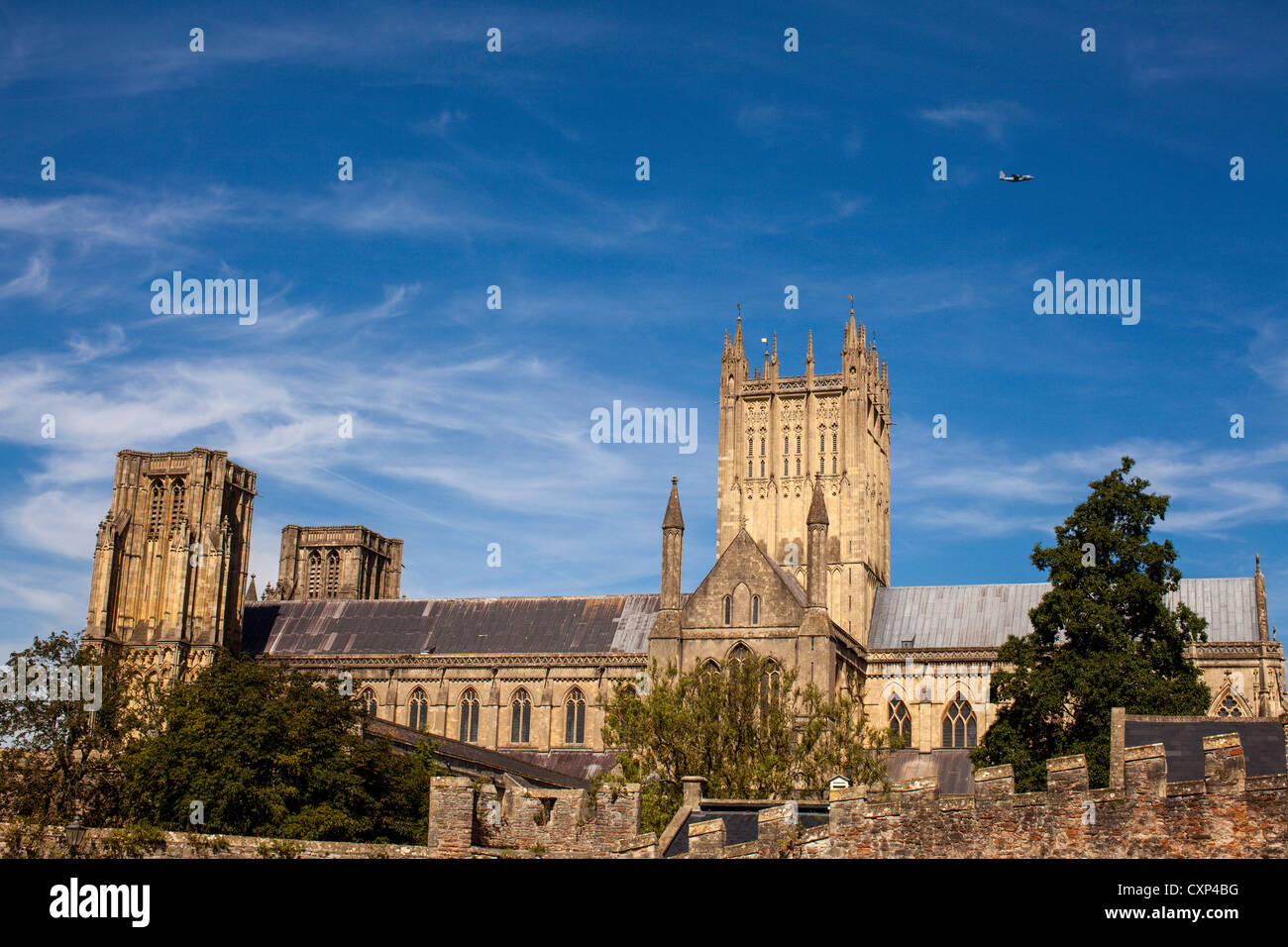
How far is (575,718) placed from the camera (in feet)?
257

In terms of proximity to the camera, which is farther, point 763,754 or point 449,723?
point 449,723

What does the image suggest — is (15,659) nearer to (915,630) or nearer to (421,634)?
(421,634)

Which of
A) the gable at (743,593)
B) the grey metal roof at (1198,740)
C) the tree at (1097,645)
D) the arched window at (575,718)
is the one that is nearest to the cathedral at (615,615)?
the arched window at (575,718)

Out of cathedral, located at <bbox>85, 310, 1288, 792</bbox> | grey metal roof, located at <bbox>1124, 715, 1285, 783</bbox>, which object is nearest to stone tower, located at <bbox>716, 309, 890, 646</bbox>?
cathedral, located at <bbox>85, 310, 1288, 792</bbox>

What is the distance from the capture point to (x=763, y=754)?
163 feet

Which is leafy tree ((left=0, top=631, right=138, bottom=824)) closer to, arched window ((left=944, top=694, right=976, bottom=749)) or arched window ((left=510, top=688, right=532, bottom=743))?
arched window ((left=510, top=688, right=532, bottom=743))

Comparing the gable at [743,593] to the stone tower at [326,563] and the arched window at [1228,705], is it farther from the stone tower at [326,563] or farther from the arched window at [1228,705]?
the stone tower at [326,563]

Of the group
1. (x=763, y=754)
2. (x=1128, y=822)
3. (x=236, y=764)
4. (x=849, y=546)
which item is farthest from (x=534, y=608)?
(x=1128, y=822)

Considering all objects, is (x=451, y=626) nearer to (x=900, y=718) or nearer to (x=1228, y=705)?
(x=900, y=718)

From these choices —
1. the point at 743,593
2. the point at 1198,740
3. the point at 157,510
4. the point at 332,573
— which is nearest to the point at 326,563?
the point at 332,573

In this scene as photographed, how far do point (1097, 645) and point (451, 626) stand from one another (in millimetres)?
40346

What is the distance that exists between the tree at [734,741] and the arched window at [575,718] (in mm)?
24181
